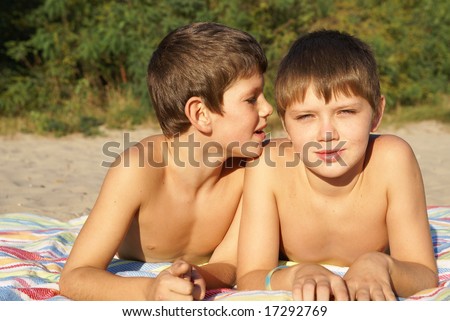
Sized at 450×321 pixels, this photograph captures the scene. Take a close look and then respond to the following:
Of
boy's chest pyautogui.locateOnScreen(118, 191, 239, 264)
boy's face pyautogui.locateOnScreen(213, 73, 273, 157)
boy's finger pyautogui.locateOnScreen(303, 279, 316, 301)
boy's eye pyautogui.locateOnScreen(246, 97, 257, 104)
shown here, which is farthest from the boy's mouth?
boy's finger pyautogui.locateOnScreen(303, 279, 316, 301)

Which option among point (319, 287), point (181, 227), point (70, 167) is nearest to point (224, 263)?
point (181, 227)

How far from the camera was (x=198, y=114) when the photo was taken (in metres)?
2.91

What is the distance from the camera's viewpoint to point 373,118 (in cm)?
264

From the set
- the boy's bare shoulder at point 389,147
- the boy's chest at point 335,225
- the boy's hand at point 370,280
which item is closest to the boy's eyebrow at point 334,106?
the boy's bare shoulder at point 389,147

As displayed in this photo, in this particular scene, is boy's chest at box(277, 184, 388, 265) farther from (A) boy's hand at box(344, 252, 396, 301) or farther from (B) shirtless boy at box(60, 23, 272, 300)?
(A) boy's hand at box(344, 252, 396, 301)

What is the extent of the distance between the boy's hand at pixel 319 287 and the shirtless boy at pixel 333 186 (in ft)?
0.26

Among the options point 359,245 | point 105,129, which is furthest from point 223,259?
point 105,129

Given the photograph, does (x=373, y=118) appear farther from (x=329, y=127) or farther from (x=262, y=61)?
(x=262, y=61)

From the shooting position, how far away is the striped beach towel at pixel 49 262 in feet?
8.02

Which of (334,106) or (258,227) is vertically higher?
(334,106)

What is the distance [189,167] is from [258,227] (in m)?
0.44

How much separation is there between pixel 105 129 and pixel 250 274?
587 cm

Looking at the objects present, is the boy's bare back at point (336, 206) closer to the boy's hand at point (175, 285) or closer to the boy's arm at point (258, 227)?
the boy's arm at point (258, 227)

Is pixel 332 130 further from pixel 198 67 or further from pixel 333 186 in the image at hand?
pixel 198 67
